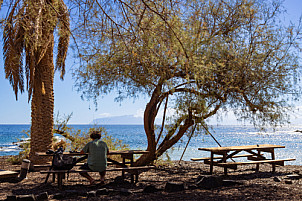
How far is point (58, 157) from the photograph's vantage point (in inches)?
256

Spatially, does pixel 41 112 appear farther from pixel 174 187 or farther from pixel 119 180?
pixel 174 187

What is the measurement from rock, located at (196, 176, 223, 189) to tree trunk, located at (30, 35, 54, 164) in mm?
5761

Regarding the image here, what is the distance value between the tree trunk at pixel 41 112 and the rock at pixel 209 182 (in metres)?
5.76

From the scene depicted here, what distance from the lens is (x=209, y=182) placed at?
21.9ft

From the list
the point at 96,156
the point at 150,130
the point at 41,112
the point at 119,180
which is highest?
the point at 41,112

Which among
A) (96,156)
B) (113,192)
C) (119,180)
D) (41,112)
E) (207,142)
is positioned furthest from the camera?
(207,142)

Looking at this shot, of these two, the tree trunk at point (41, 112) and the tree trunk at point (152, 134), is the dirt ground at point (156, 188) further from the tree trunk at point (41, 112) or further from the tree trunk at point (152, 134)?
the tree trunk at point (41, 112)

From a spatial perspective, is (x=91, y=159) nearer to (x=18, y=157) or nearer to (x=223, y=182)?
(x=223, y=182)

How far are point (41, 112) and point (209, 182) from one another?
6.23 meters

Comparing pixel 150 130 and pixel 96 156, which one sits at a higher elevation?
pixel 150 130

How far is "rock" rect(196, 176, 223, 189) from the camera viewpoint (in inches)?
260

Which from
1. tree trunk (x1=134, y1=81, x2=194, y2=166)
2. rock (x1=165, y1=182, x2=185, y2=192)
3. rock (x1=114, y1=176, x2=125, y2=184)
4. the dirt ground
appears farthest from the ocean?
rock (x1=165, y1=182, x2=185, y2=192)

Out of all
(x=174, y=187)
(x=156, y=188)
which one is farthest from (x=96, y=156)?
(x=174, y=187)

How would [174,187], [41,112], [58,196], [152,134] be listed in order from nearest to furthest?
[58,196] → [174,187] → [152,134] → [41,112]
